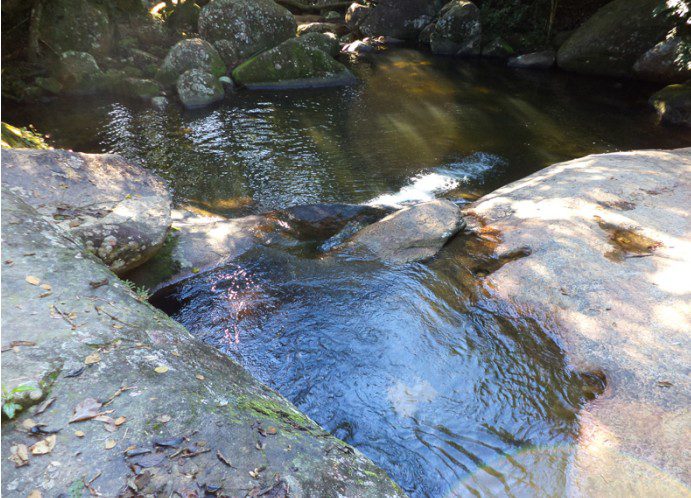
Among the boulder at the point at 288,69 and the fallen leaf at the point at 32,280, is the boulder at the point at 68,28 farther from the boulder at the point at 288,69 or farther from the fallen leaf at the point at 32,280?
the fallen leaf at the point at 32,280

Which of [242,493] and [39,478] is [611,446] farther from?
[39,478]

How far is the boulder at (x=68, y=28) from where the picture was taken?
1102cm

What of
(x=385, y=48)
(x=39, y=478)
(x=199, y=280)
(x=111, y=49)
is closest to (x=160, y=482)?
(x=39, y=478)

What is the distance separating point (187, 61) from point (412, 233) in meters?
9.55

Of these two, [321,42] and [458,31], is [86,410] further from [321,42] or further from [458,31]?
[458,31]

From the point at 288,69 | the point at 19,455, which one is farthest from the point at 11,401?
the point at 288,69

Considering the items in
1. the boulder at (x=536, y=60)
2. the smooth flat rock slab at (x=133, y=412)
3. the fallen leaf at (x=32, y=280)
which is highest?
the boulder at (x=536, y=60)

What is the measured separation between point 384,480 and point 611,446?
1711 mm

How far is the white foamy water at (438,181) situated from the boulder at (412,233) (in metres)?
1.26

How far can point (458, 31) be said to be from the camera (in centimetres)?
1647

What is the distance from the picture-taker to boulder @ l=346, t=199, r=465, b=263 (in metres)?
5.00

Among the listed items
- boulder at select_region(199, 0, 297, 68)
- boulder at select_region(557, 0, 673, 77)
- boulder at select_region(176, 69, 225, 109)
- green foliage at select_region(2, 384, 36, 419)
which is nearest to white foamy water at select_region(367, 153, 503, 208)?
green foliage at select_region(2, 384, 36, 419)

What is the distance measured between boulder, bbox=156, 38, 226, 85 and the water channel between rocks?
149 centimetres

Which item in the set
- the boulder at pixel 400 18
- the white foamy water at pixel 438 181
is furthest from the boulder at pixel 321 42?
the white foamy water at pixel 438 181
